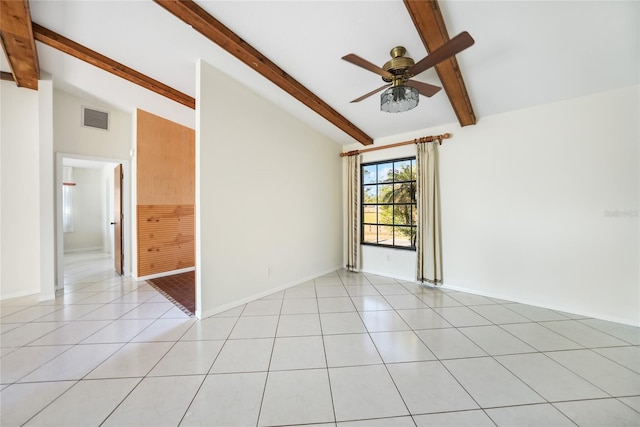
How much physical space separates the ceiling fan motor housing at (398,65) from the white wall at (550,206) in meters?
1.76

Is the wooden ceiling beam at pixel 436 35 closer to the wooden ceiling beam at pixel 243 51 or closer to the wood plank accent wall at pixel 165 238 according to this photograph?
the wooden ceiling beam at pixel 243 51

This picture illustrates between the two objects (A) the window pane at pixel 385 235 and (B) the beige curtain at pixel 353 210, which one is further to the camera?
(B) the beige curtain at pixel 353 210

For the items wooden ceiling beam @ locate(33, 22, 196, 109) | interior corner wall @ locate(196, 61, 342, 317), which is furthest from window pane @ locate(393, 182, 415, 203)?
wooden ceiling beam @ locate(33, 22, 196, 109)

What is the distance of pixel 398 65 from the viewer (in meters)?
2.05

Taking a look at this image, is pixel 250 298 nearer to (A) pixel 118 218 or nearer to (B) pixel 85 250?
(A) pixel 118 218

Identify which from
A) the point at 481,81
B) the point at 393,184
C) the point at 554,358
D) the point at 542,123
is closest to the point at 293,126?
the point at 393,184

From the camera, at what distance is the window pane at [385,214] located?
4.25 meters

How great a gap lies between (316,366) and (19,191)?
15.2 feet

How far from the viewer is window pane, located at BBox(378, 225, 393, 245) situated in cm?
425

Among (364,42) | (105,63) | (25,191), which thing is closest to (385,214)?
(364,42)

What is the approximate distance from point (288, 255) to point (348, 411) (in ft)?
7.94

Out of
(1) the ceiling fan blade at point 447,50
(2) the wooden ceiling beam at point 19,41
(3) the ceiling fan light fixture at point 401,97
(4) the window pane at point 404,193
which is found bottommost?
(4) the window pane at point 404,193

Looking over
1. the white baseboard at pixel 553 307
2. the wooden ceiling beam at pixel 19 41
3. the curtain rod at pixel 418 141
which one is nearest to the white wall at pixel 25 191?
the wooden ceiling beam at pixel 19 41

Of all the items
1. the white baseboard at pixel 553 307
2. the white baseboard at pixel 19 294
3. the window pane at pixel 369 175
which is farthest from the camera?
the window pane at pixel 369 175
